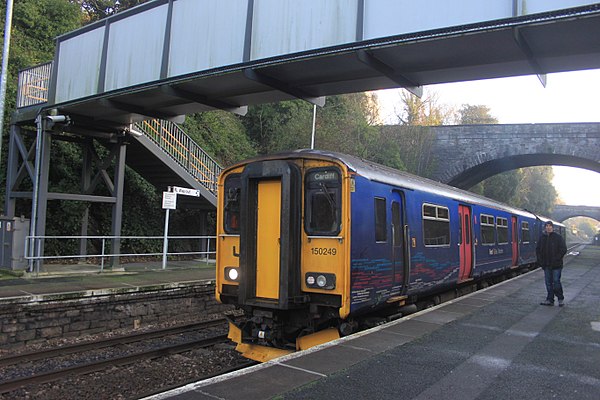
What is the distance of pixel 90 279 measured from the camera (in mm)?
11359

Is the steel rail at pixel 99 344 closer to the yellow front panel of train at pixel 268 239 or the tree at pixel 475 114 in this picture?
the yellow front panel of train at pixel 268 239

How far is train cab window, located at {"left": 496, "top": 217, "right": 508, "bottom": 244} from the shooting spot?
1432cm

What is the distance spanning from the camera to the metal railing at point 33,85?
44.1 ft

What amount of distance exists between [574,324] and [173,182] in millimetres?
12969

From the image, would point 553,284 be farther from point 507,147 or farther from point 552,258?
point 507,147

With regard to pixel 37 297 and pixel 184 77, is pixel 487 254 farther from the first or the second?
pixel 37 297

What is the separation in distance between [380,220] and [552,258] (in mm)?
4640

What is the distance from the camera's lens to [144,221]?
19.5 m

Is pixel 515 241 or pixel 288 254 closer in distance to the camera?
pixel 288 254

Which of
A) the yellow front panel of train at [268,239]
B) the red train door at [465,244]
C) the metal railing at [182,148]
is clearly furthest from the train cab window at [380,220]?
the metal railing at [182,148]

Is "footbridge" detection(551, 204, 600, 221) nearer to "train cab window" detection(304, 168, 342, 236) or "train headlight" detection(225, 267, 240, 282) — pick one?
"train cab window" detection(304, 168, 342, 236)

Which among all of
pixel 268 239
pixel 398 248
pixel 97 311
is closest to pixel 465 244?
pixel 398 248

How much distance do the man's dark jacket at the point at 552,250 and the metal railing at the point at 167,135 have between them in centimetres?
1109

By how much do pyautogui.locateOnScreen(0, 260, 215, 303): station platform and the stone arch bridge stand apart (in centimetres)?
2455
